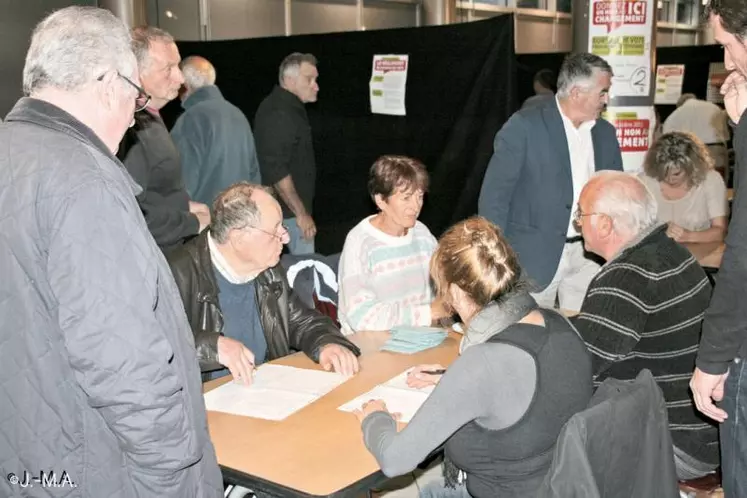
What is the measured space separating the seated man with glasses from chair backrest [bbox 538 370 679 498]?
1039mm

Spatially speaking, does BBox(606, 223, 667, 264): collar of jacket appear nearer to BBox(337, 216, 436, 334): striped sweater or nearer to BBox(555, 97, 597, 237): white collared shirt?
A: BBox(337, 216, 436, 334): striped sweater

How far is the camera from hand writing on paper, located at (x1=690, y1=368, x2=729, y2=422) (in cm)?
208

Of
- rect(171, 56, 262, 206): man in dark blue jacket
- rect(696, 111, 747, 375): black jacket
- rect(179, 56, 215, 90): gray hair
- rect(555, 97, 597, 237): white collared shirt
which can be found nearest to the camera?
rect(696, 111, 747, 375): black jacket

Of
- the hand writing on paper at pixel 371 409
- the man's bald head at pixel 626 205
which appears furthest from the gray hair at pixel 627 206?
the hand writing on paper at pixel 371 409

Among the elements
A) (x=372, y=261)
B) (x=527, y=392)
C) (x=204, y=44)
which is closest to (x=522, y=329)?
(x=527, y=392)

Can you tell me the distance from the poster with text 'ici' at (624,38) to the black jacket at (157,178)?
2.41m

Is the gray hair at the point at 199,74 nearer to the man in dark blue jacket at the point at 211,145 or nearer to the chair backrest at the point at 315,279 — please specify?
the man in dark blue jacket at the point at 211,145

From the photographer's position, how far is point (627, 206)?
2.56 m

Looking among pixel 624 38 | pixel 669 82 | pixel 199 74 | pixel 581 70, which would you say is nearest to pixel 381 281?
pixel 581 70

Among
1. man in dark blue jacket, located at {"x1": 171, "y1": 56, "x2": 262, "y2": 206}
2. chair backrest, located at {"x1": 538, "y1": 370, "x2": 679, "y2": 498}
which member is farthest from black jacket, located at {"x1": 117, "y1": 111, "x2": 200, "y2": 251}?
chair backrest, located at {"x1": 538, "y1": 370, "x2": 679, "y2": 498}

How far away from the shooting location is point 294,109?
543 centimetres

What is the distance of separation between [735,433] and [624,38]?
2832 mm

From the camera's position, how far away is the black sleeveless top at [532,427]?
6.11 ft

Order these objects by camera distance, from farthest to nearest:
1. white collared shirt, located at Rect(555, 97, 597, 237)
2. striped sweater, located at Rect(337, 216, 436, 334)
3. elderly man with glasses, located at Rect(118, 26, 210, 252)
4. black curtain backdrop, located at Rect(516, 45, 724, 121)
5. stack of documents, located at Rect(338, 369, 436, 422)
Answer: black curtain backdrop, located at Rect(516, 45, 724, 121) → white collared shirt, located at Rect(555, 97, 597, 237) → elderly man with glasses, located at Rect(118, 26, 210, 252) → striped sweater, located at Rect(337, 216, 436, 334) → stack of documents, located at Rect(338, 369, 436, 422)
